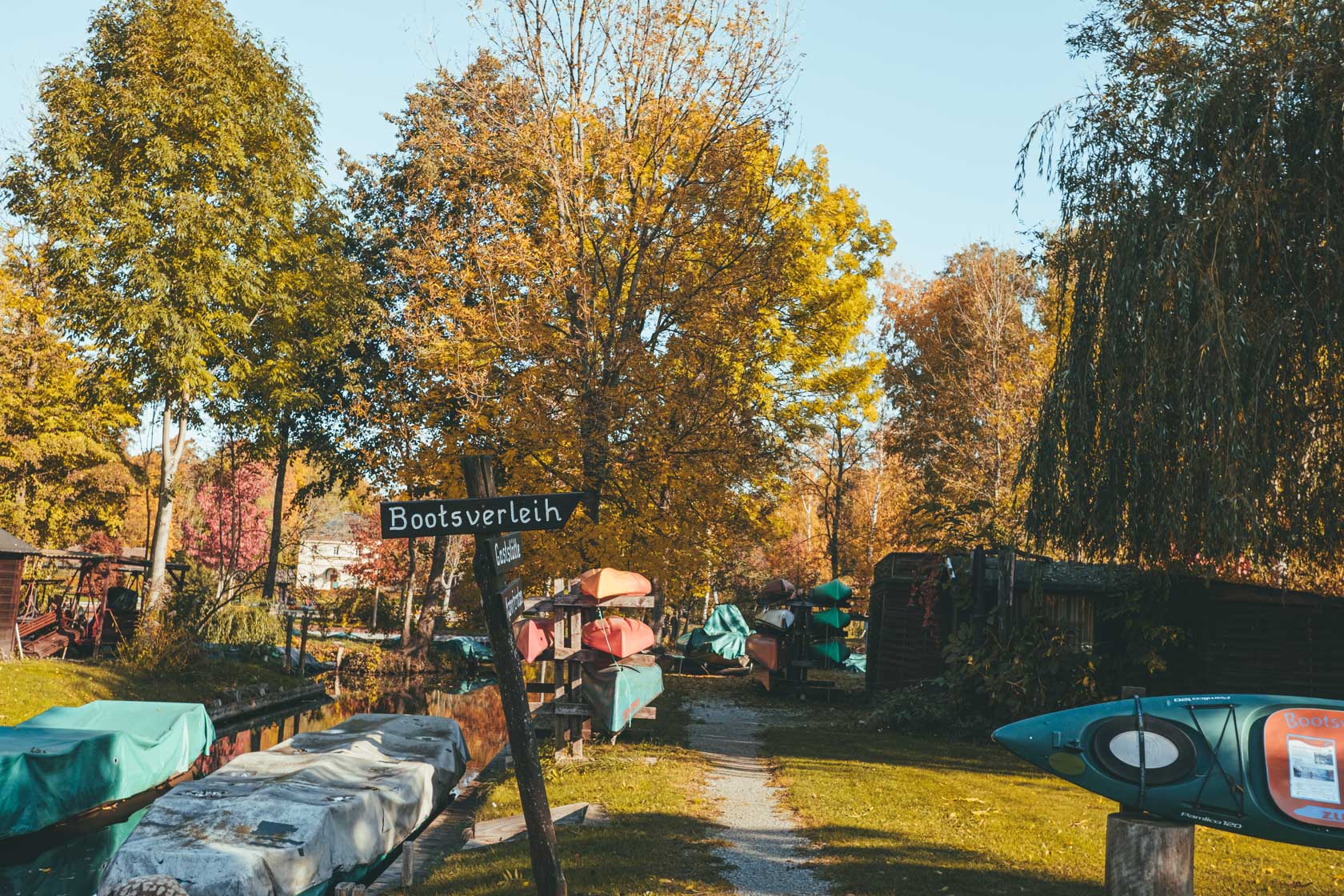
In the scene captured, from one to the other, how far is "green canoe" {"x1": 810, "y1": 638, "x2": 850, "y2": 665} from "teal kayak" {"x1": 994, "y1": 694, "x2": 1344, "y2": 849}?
2041 centimetres

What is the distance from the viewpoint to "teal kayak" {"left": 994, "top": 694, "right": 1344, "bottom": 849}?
7.44m

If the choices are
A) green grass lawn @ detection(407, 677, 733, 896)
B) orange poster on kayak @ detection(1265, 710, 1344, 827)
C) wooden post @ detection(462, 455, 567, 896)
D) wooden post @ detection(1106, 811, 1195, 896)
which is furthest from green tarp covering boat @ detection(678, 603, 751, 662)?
wooden post @ detection(1106, 811, 1195, 896)

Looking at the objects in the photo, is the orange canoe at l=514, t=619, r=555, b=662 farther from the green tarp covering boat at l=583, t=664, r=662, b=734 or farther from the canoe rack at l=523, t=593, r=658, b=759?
the green tarp covering boat at l=583, t=664, r=662, b=734

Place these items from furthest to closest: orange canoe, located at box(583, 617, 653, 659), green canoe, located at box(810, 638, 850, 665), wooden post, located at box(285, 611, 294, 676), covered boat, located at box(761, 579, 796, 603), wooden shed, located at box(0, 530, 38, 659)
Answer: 1. wooden post, located at box(285, 611, 294, 676)
2. covered boat, located at box(761, 579, 796, 603)
3. green canoe, located at box(810, 638, 850, 665)
4. wooden shed, located at box(0, 530, 38, 659)
5. orange canoe, located at box(583, 617, 653, 659)

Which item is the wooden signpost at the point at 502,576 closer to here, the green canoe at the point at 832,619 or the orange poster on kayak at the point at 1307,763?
the orange poster on kayak at the point at 1307,763

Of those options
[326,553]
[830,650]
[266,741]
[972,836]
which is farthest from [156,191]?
[326,553]

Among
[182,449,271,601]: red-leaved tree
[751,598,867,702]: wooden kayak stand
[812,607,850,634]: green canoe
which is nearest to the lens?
[751,598,867,702]: wooden kayak stand

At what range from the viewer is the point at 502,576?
814cm

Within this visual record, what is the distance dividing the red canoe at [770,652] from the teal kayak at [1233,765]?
1779 centimetres

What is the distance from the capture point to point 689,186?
70.1 feet

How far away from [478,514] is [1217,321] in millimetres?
9612

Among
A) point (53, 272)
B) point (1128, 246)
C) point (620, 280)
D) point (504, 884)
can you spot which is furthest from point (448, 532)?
→ point (53, 272)

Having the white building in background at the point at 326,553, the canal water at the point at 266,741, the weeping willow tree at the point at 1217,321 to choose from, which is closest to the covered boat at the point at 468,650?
the canal water at the point at 266,741

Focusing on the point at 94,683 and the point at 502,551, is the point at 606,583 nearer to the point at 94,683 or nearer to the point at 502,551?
the point at 502,551
